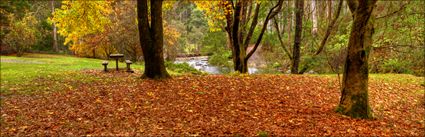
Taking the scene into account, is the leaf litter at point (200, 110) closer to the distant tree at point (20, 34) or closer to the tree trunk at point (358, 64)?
the tree trunk at point (358, 64)

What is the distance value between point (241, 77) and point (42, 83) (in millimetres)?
7403

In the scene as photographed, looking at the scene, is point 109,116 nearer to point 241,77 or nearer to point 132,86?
point 132,86

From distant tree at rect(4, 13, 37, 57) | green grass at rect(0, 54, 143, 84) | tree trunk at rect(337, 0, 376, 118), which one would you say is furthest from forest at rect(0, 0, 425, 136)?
distant tree at rect(4, 13, 37, 57)

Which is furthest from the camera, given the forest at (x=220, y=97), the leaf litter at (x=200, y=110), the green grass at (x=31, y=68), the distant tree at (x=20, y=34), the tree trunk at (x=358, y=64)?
the distant tree at (x=20, y=34)

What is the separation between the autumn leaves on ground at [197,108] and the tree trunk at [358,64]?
0.33 metres

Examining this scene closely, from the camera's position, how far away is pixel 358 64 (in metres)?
7.66

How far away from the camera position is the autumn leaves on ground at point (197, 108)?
6.73 metres

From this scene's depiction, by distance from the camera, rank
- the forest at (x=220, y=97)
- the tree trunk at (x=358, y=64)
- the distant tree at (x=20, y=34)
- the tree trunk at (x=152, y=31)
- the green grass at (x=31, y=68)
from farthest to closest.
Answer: the distant tree at (x=20, y=34) < the green grass at (x=31, y=68) < the tree trunk at (x=152, y=31) < the tree trunk at (x=358, y=64) < the forest at (x=220, y=97)

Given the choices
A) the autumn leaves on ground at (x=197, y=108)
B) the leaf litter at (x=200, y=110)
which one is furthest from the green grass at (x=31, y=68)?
the leaf litter at (x=200, y=110)

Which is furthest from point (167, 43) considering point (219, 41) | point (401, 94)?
point (401, 94)

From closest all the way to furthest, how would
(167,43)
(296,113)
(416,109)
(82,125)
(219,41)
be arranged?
(82,125) → (296,113) → (416,109) → (167,43) → (219,41)

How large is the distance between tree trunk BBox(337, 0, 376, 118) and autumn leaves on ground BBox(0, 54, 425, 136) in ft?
1.09

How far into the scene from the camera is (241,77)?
13789 millimetres

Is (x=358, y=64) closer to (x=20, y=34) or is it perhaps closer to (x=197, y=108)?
A: (x=197, y=108)
